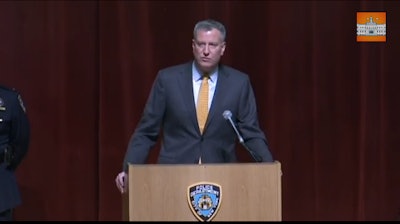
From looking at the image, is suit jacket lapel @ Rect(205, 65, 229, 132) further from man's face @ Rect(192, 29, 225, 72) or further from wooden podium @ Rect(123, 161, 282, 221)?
wooden podium @ Rect(123, 161, 282, 221)

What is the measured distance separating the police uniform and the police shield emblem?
1.12 meters

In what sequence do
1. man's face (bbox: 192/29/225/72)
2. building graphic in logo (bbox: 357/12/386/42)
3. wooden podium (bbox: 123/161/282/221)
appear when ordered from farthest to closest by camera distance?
building graphic in logo (bbox: 357/12/386/42) < man's face (bbox: 192/29/225/72) < wooden podium (bbox: 123/161/282/221)

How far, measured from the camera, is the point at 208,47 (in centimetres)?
304

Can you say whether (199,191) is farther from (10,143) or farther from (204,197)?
(10,143)

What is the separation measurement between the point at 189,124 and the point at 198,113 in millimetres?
63

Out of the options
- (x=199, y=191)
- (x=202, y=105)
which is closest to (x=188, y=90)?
(x=202, y=105)

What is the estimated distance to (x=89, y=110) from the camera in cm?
437

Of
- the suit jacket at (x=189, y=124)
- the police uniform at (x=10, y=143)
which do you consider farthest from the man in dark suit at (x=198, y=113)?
the police uniform at (x=10, y=143)

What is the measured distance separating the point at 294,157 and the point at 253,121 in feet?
4.75

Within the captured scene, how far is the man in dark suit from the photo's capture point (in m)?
3.07

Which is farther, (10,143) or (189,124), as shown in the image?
(10,143)

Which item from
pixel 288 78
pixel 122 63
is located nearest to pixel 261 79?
pixel 288 78

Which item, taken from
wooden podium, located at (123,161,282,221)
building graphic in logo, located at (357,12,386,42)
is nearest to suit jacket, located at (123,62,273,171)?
wooden podium, located at (123,161,282,221)

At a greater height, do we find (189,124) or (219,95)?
(219,95)
